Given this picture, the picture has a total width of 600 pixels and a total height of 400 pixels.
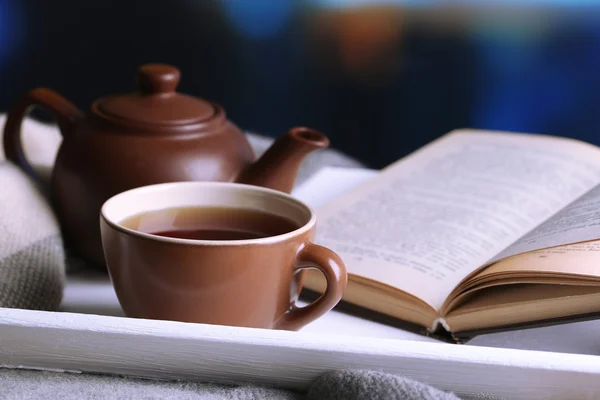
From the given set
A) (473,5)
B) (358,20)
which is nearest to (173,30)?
(358,20)

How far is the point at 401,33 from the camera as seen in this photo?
130cm

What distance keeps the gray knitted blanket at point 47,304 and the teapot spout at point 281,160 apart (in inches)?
5.3

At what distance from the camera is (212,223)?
459mm

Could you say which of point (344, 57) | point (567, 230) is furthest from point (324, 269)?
point (344, 57)

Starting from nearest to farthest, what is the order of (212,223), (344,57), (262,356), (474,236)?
(262,356) → (212,223) → (474,236) → (344,57)

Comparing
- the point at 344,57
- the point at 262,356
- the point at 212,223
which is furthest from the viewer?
the point at 344,57

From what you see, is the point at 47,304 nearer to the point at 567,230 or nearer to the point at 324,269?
the point at 324,269

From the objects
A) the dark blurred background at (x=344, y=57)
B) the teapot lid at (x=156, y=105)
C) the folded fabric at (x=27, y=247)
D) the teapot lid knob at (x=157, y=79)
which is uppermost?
the teapot lid knob at (x=157, y=79)

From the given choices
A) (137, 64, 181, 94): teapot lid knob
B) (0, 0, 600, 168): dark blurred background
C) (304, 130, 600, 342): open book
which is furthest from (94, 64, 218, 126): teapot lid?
(0, 0, 600, 168): dark blurred background

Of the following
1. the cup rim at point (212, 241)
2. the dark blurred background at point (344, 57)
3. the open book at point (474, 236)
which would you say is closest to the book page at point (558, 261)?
the open book at point (474, 236)

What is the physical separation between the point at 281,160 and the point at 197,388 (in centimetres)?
20

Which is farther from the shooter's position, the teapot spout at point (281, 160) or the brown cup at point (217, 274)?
the teapot spout at point (281, 160)

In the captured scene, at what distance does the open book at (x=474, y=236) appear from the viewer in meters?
0.44

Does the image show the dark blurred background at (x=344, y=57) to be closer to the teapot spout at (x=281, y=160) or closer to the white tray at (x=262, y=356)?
the teapot spout at (x=281, y=160)
